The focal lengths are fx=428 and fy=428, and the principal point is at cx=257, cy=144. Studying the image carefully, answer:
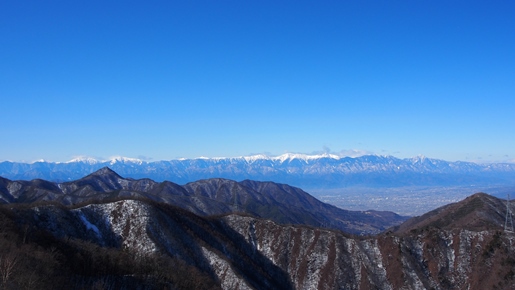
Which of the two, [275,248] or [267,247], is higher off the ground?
[267,247]

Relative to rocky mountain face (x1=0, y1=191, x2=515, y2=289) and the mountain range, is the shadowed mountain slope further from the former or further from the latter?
rocky mountain face (x1=0, y1=191, x2=515, y2=289)

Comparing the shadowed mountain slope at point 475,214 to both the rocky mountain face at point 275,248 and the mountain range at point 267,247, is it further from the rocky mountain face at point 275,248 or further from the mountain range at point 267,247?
the rocky mountain face at point 275,248

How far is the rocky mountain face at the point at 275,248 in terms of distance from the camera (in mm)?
65000

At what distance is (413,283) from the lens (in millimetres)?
73500

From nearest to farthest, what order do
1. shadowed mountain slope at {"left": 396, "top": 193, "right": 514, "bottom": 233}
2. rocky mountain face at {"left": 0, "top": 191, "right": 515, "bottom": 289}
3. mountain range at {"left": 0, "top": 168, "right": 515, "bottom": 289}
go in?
mountain range at {"left": 0, "top": 168, "right": 515, "bottom": 289} → rocky mountain face at {"left": 0, "top": 191, "right": 515, "bottom": 289} → shadowed mountain slope at {"left": 396, "top": 193, "right": 514, "bottom": 233}

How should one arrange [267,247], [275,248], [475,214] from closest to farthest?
1. [275,248]
2. [267,247]
3. [475,214]

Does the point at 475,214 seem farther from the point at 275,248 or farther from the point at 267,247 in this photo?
the point at 267,247

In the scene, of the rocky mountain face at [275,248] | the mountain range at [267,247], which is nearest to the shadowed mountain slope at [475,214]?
the mountain range at [267,247]

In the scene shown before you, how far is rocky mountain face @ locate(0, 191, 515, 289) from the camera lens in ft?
213

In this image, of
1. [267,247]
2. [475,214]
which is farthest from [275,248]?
[475,214]

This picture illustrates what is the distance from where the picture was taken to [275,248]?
271ft

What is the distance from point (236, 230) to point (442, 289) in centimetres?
3896

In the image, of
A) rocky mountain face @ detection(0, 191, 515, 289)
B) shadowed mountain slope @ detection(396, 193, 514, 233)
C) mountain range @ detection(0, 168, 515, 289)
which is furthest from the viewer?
shadowed mountain slope @ detection(396, 193, 514, 233)

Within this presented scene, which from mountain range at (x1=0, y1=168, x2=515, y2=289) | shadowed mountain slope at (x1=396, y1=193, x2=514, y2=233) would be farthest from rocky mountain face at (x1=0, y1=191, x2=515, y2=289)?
shadowed mountain slope at (x1=396, y1=193, x2=514, y2=233)
